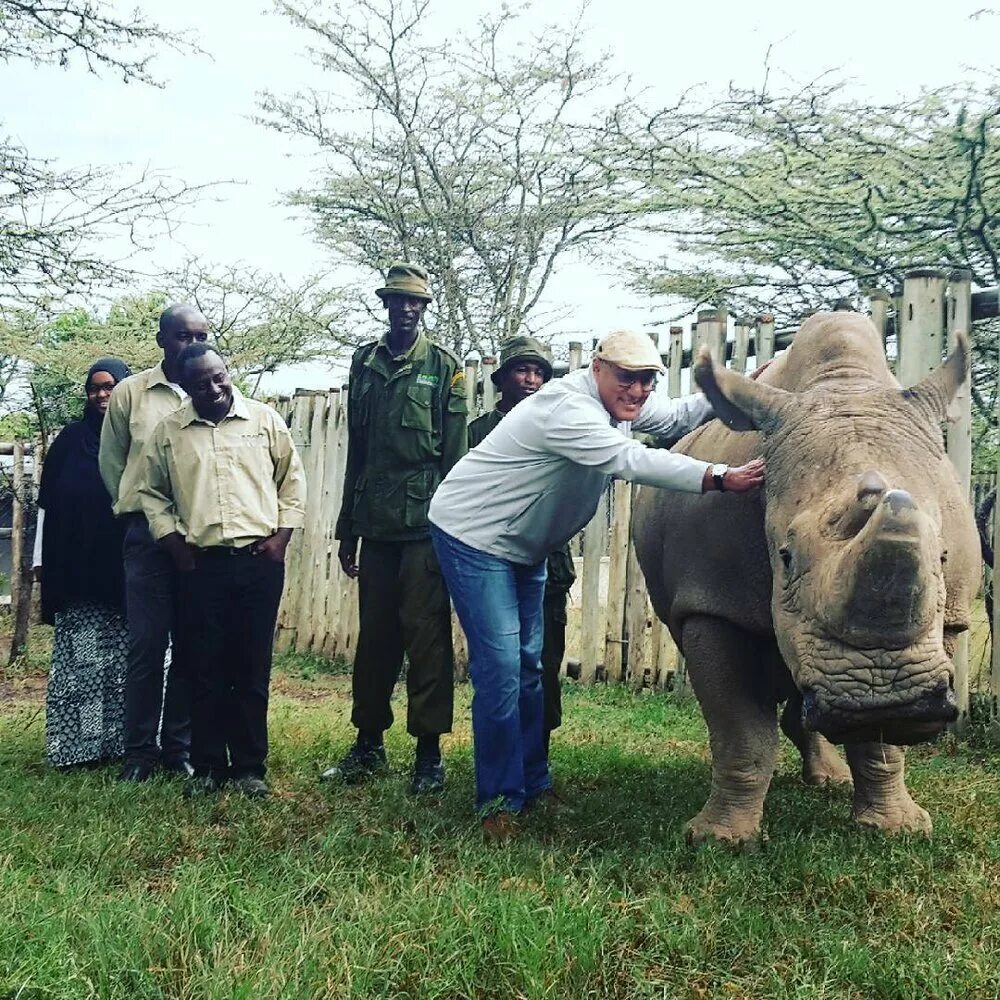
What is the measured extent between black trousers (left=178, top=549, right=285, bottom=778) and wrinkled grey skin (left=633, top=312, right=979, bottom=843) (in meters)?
1.76

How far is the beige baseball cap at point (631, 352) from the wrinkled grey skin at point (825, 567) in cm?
40

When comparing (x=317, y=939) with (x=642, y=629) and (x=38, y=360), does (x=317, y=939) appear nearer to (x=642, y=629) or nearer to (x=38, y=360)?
(x=642, y=629)

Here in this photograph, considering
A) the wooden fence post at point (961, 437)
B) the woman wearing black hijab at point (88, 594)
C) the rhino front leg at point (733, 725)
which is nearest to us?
the rhino front leg at point (733, 725)

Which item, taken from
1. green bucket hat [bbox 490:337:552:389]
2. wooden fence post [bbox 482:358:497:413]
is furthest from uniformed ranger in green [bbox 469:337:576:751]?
wooden fence post [bbox 482:358:497:413]

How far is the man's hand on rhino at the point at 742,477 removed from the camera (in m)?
4.03

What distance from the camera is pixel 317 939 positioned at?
10.5 feet

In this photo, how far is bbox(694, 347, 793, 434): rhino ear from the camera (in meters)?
4.12

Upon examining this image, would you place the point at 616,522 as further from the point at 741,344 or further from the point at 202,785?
the point at 202,785

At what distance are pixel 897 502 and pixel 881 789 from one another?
1949mm

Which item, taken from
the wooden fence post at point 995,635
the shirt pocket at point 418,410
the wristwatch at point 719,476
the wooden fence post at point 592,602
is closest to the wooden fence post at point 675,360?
the wooden fence post at point 592,602

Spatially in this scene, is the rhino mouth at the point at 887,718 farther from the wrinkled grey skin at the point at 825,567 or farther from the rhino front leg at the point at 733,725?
the rhino front leg at the point at 733,725

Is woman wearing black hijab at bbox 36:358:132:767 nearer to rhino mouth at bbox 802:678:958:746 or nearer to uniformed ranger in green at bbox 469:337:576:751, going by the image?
uniformed ranger in green at bbox 469:337:576:751

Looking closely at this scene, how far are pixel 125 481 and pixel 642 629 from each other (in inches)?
152

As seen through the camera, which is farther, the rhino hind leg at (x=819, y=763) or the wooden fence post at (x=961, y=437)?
the wooden fence post at (x=961, y=437)
